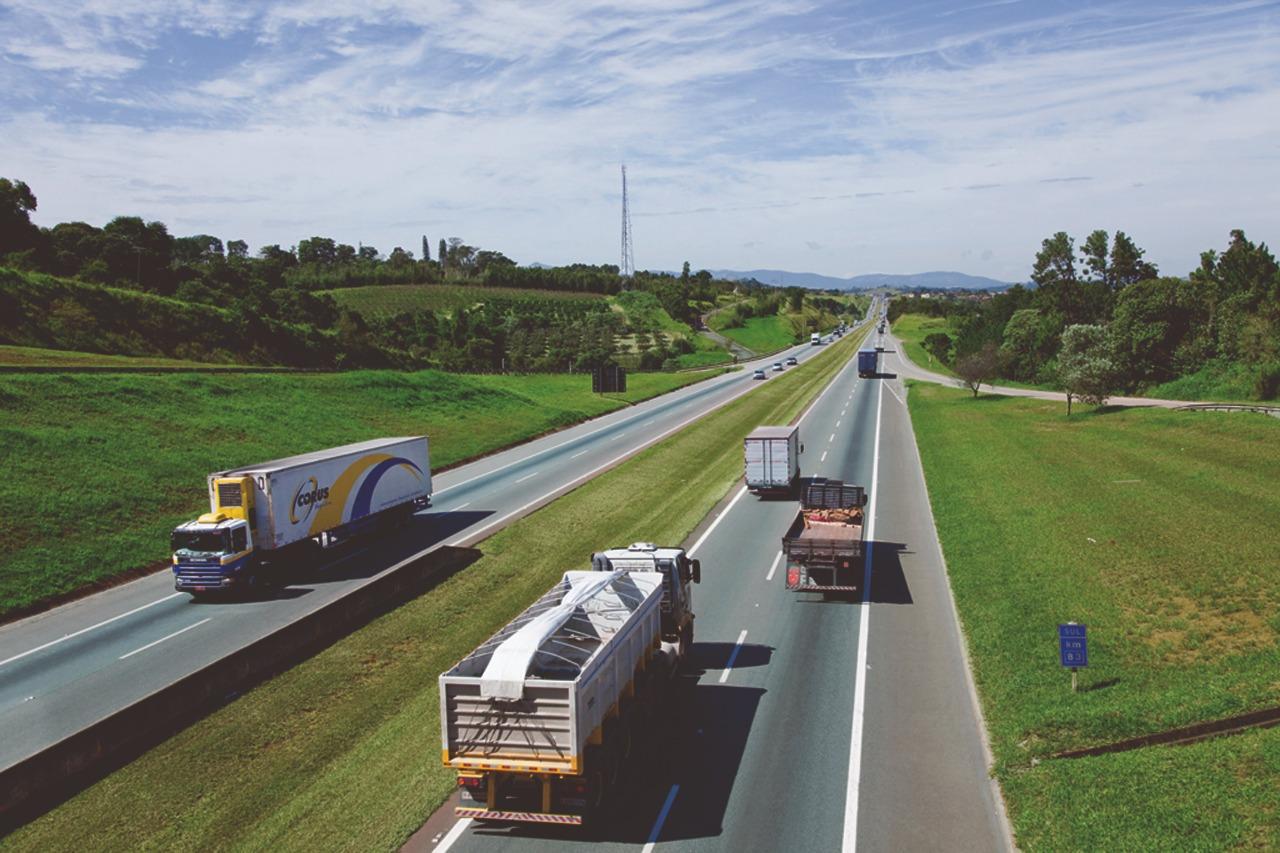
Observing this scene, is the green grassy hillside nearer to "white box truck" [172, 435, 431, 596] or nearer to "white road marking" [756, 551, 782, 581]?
"white box truck" [172, 435, 431, 596]

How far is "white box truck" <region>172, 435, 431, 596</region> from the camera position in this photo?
96.5 feet

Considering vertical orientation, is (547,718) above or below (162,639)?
above

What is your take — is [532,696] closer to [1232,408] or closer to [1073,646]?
[1073,646]

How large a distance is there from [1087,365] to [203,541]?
5592cm

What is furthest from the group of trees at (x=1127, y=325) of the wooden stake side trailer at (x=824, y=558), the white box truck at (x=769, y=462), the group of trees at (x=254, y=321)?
the group of trees at (x=254, y=321)

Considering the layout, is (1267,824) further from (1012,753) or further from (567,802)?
(567,802)

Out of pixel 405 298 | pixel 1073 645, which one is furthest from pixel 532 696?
pixel 405 298

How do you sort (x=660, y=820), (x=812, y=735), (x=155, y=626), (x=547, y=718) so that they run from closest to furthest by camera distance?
(x=547, y=718)
(x=660, y=820)
(x=812, y=735)
(x=155, y=626)

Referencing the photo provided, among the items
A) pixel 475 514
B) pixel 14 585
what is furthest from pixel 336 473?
pixel 14 585

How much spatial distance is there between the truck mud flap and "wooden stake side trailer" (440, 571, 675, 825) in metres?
0.02

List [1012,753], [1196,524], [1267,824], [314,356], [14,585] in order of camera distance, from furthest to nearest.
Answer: [314,356]
[1196,524]
[14,585]
[1012,753]
[1267,824]

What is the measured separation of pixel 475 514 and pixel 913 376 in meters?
83.8

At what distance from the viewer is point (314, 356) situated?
9406cm

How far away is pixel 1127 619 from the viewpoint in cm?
2339
